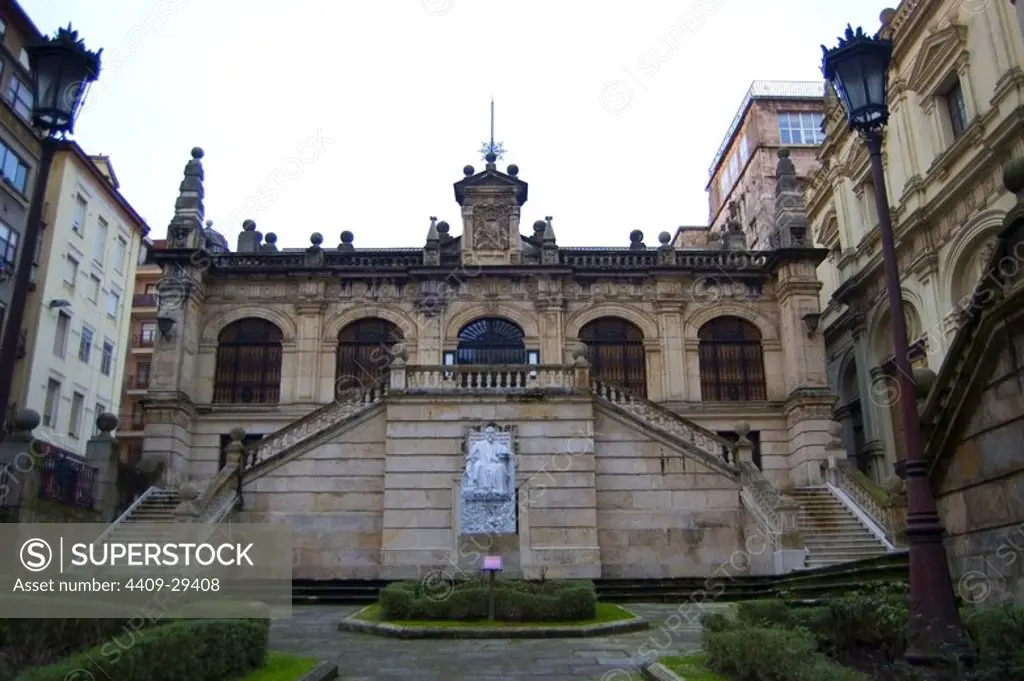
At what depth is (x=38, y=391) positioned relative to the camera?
36.4m

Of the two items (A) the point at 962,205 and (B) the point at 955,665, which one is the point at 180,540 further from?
(A) the point at 962,205

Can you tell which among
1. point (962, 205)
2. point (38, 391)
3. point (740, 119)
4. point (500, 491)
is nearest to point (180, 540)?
point (500, 491)

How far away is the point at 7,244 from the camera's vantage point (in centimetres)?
3278

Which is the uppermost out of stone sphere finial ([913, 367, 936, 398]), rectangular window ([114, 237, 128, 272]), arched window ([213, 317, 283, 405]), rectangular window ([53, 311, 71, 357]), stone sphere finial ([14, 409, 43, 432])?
rectangular window ([114, 237, 128, 272])

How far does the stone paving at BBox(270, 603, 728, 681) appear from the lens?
1037 centimetres

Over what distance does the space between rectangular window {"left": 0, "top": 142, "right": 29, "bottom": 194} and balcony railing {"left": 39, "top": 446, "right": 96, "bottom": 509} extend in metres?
14.2

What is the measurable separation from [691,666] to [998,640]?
3320 millimetres

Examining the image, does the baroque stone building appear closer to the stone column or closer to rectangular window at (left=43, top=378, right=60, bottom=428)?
the stone column

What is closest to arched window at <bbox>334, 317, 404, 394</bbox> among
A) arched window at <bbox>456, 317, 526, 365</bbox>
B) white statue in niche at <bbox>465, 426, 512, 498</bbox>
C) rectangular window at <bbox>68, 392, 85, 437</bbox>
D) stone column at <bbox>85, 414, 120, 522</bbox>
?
arched window at <bbox>456, 317, 526, 365</bbox>

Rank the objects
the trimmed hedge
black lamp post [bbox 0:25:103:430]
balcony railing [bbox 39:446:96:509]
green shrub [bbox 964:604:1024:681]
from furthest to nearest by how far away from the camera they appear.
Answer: balcony railing [bbox 39:446:96:509]
the trimmed hedge
black lamp post [bbox 0:25:103:430]
green shrub [bbox 964:604:1024:681]

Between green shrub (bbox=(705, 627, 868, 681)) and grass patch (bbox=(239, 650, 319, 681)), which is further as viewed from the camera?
grass patch (bbox=(239, 650, 319, 681))

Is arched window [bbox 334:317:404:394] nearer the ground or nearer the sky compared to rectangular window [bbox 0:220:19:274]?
nearer the ground

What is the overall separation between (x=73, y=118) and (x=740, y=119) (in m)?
44.9

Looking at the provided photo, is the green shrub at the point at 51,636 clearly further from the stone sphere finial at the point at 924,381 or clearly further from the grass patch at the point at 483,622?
the stone sphere finial at the point at 924,381
